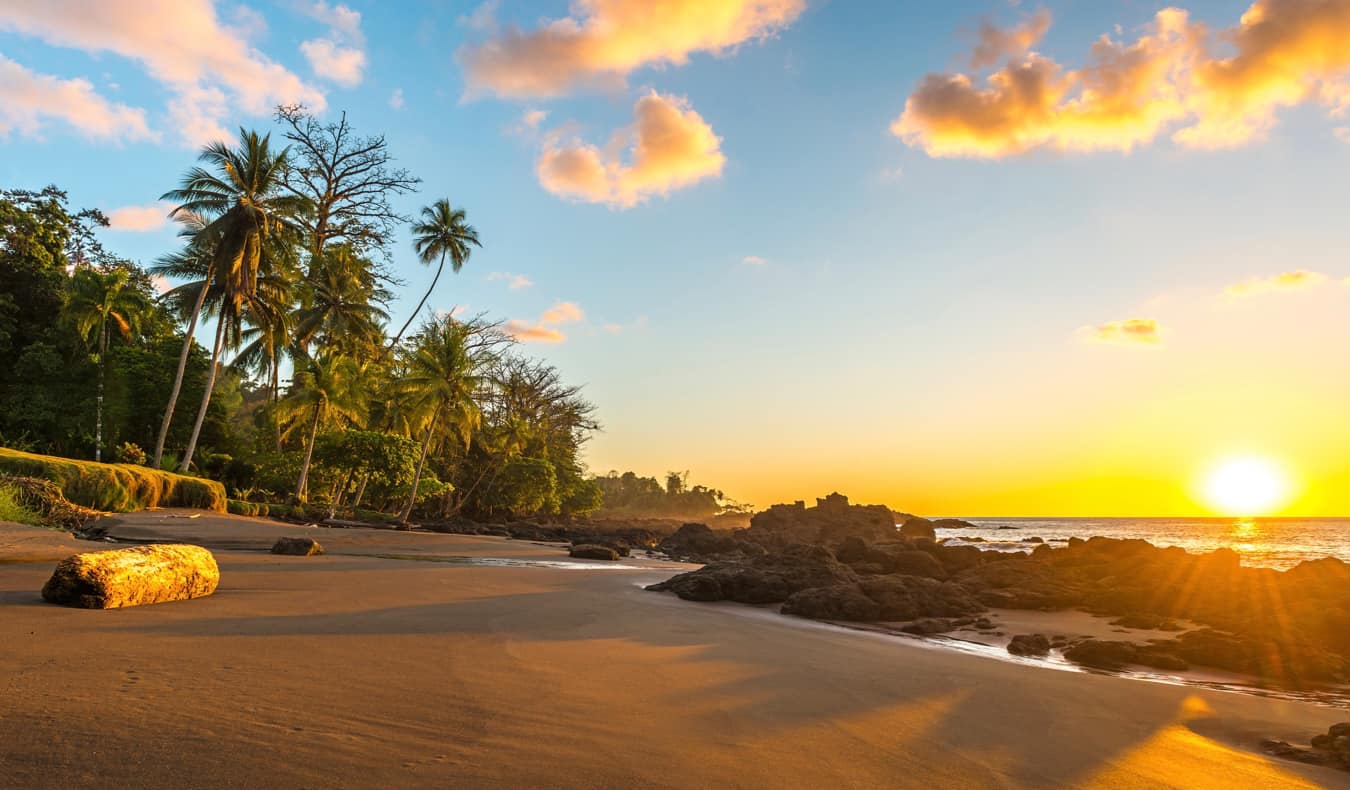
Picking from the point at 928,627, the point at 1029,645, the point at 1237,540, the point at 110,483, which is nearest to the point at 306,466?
the point at 110,483

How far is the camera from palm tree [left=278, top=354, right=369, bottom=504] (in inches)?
1183

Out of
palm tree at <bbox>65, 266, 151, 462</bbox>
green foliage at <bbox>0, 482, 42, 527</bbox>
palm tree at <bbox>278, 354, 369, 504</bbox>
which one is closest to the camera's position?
green foliage at <bbox>0, 482, 42, 527</bbox>

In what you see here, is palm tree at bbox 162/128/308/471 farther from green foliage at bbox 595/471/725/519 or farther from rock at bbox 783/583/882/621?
green foliage at bbox 595/471/725/519

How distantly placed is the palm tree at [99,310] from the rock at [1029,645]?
3437cm

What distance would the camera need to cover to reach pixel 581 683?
4.42 metres

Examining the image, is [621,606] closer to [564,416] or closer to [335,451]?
[335,451]

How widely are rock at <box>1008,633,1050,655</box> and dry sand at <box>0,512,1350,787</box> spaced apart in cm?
128

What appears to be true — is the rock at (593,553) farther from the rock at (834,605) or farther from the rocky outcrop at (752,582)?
the rock at (834,605)

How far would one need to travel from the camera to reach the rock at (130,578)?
5602 mm

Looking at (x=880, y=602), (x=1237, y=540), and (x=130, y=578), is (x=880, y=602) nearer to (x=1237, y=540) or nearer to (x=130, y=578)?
(x=130, y=578)

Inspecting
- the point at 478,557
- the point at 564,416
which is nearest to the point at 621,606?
the point at 478,557

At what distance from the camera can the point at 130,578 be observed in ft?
19.3

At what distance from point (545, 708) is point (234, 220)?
29411mm

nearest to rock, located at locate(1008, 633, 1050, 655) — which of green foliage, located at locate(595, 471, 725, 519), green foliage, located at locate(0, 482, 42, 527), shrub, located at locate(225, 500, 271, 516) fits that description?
green foliage, located at locate(0, 482, 42, 527)
